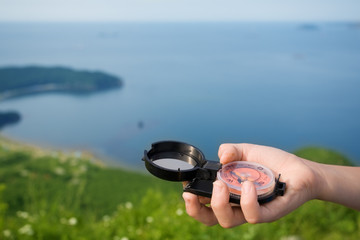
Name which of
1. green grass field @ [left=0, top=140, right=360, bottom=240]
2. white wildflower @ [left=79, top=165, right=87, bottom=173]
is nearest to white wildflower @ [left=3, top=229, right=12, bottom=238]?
green grass field @ [left=0, top=140, right=360, bottom=240]

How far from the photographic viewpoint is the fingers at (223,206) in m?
1.19

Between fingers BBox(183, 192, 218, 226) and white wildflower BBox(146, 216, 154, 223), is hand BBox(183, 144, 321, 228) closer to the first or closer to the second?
fingers BBox(183, 192, 218, 226)

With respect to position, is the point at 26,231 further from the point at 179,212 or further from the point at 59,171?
the point at 59,171

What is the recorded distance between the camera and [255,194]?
1.14 m

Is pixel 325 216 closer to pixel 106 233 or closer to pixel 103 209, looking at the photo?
pixel 106 233

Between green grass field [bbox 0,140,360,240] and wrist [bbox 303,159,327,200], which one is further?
green grass field [bbox 0,140,360,240]

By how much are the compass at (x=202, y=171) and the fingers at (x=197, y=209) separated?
58mm

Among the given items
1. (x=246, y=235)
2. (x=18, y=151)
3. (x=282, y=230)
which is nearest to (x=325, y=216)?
(x=282, y=230)

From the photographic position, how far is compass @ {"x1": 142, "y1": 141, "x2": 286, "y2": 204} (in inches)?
48.9

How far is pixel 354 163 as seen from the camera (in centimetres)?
494

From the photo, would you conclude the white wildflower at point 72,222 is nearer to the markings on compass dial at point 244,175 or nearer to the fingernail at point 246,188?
the markings on compass dial at point 244,175

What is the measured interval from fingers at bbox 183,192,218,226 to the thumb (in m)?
0.26

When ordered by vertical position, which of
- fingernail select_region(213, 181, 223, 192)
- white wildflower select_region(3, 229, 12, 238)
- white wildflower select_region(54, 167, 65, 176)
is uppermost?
fingernail select_region(213, 181, 223, 192)

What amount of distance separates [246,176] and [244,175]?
0.4 inches
